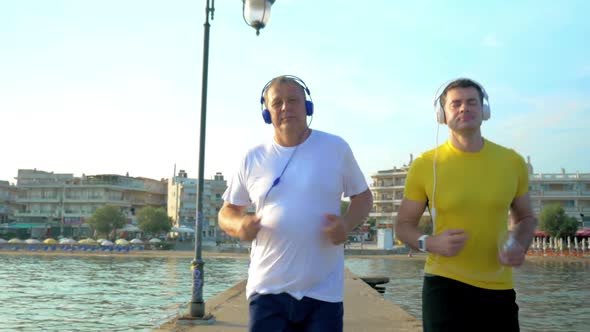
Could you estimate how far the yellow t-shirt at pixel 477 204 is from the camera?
251cm

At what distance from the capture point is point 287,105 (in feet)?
8.92

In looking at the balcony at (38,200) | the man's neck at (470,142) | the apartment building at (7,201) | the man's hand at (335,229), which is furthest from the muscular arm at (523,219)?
the apartment building at (7,201)

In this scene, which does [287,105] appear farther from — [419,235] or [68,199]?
[68,199]

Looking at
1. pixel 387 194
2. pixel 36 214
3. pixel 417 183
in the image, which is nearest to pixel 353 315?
pixel 417 183

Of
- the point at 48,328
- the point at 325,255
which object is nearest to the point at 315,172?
the point at 325,255

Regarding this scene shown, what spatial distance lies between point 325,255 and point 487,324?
783 mm

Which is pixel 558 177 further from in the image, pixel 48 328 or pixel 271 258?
pixel 271 258

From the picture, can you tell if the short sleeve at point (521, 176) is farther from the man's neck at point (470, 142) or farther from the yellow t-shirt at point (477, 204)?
the man's neck at point (470, 142)

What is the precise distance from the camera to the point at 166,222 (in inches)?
3049

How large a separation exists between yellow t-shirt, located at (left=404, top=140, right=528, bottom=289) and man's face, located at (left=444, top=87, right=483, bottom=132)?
130 mm

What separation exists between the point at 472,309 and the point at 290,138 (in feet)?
3.77

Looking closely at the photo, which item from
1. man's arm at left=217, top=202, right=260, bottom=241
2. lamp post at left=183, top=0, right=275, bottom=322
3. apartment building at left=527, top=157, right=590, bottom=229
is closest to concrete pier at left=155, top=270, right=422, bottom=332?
lamp post at left=183, top=0, right=275, bottom=322

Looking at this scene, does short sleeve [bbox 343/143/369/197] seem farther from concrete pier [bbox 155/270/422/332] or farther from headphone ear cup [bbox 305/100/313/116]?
concrete pier [bbox 155/270/422/332]

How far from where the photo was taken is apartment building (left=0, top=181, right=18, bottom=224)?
98.2 meters
